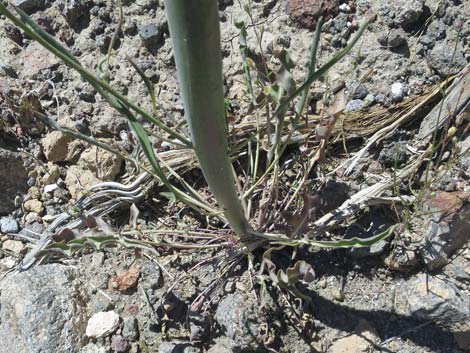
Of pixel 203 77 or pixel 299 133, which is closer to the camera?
pixel 203 77

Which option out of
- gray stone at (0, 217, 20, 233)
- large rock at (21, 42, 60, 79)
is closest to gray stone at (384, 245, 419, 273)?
gray stone at (0, 217, 20, 233)

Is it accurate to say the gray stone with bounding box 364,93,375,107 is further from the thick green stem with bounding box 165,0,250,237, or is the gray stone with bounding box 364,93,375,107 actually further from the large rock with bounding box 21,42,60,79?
the large rock with bounding box 21,42,60,79

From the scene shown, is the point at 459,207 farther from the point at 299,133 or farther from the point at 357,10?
the point at 357,10

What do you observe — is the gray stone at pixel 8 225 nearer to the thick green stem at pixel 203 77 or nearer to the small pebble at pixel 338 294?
the thick green stem at pixel 203 77

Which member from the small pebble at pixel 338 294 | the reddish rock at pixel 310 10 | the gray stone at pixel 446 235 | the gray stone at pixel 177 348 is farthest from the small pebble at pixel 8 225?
the gray stone at pixel 446 235

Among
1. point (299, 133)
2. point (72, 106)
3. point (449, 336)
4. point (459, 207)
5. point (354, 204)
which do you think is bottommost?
point (449, 336)

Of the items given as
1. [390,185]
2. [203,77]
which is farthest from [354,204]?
[203,77]
